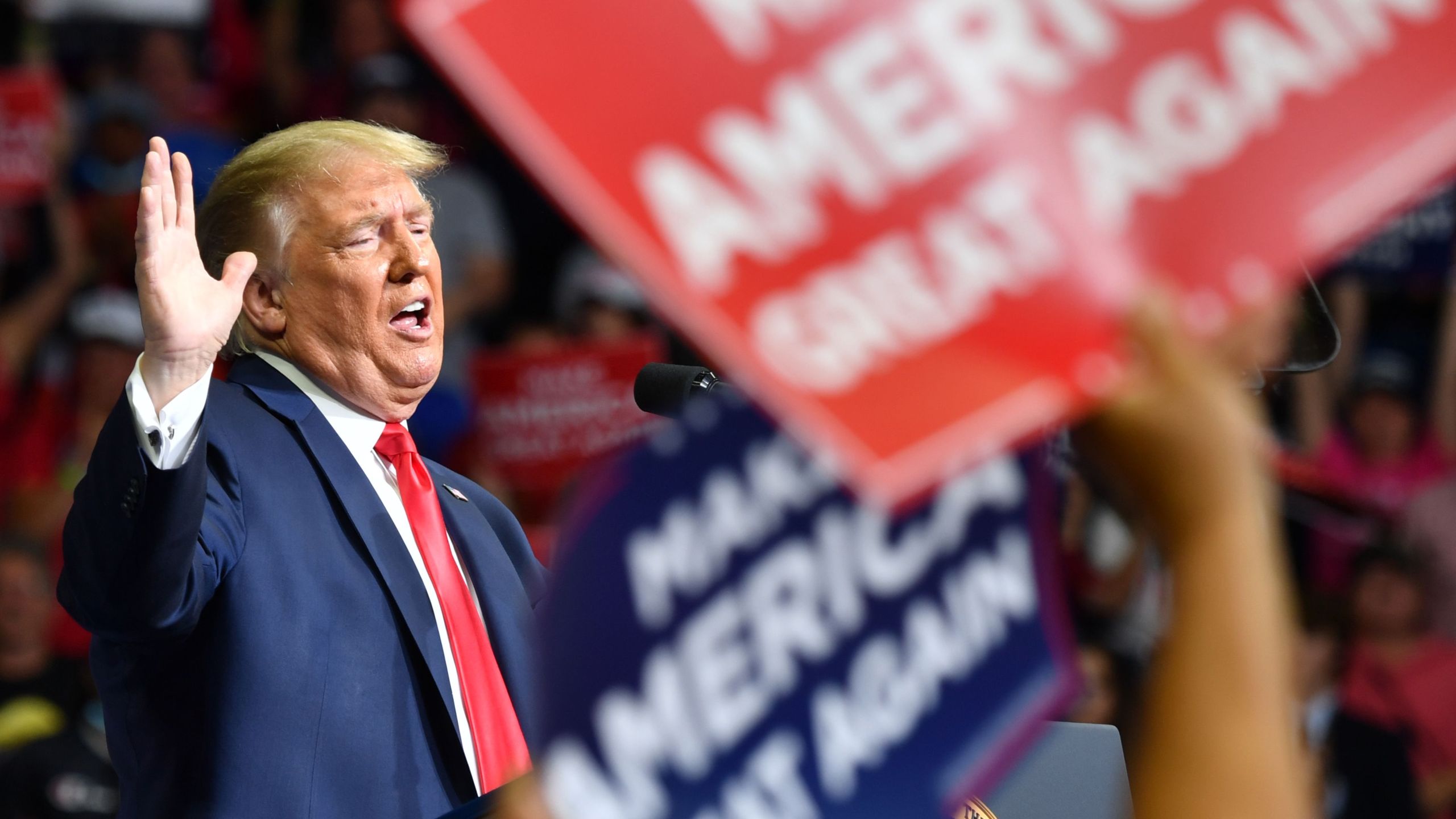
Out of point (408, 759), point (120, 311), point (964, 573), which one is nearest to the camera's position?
point (964, 573)

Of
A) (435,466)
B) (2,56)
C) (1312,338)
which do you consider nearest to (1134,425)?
(1312,338)

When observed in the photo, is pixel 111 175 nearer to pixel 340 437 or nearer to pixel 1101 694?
pixel 1101 694

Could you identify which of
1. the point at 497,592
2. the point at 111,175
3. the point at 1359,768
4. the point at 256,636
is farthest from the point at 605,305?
Result: the point at 256,636

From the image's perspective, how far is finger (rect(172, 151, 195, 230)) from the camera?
1.48 metres

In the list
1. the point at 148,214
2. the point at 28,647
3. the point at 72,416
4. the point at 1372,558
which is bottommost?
the point at 1372,558

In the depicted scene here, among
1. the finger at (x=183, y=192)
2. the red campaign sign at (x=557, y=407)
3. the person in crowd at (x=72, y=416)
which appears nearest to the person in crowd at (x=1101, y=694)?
the red campaign sign at (x=557, y=407)

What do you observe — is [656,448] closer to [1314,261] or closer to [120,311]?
[1314,261]

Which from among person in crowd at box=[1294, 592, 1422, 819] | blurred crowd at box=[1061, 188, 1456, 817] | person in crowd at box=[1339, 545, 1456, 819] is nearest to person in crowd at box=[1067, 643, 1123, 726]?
blurred crowd at box=[1061, 188, 1456, 817]

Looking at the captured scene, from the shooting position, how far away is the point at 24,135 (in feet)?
15.6

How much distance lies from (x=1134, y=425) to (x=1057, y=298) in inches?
2.7

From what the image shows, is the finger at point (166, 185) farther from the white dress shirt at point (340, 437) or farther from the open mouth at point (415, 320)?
the open mouth at point (415, 320)

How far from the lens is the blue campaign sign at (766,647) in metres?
0.76

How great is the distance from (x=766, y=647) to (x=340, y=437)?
1168 mm

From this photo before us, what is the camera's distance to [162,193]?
1.46 meters
